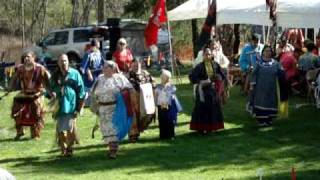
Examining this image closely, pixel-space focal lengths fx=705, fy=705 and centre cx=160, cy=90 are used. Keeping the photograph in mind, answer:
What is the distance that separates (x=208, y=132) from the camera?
483 inches

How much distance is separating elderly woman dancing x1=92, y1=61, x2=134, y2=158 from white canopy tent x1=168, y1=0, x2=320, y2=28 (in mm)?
4827

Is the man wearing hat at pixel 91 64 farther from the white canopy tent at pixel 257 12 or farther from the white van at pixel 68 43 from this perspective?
the white van at pixel 68 43

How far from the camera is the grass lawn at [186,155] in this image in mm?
9133

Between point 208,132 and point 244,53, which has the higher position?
point 244,53

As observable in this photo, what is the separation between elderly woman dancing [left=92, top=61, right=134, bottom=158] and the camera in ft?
32.7

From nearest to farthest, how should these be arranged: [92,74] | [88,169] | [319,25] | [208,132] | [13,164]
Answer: [88,169] < [13,164] < [208,132] < [319,25] < [92,74]

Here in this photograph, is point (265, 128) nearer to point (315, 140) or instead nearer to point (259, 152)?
point (315, 140)

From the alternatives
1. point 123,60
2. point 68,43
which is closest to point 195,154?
point 123,60

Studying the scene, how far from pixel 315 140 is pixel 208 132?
189cm

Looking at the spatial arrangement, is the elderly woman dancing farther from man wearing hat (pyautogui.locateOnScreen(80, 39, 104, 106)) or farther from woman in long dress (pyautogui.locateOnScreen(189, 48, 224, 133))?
man wearing hat (pyautogui.locateOnScreen(80, 39, 104, 106))

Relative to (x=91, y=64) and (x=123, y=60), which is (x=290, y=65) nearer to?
(x=123, y=60)

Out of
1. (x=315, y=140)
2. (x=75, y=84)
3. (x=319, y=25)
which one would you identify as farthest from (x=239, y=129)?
(x=75, y=84)

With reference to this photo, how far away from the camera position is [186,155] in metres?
10.3

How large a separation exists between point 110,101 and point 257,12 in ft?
21.3
